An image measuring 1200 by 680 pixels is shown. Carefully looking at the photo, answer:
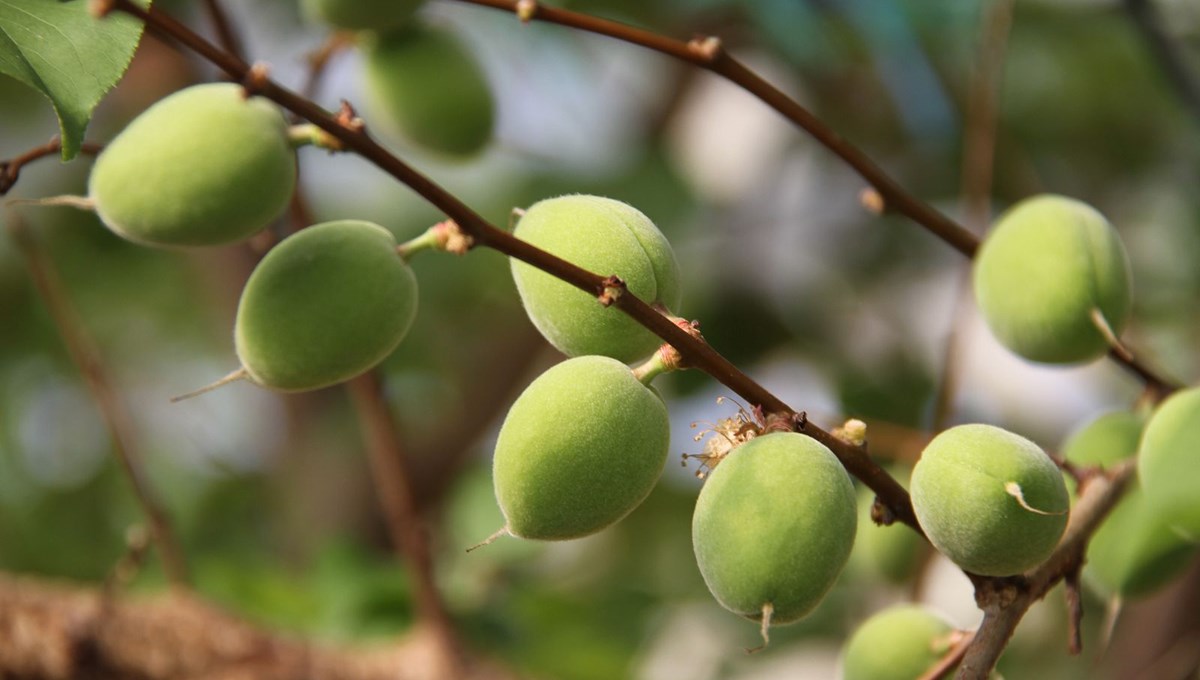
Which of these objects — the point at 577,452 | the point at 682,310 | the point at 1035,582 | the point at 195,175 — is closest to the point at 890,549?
the point at 1035,582

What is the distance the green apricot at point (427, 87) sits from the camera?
2.65 feet

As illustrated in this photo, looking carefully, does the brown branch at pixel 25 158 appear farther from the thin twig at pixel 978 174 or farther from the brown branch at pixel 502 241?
the thin twig at pixel 978 174

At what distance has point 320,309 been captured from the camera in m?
0.47

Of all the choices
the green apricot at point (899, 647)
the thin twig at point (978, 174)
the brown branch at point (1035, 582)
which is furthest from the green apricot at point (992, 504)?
the thin twig at point (978, 174)

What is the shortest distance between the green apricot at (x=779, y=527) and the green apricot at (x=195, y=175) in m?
0.22

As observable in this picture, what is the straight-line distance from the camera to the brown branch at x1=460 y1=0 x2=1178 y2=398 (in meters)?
0.58

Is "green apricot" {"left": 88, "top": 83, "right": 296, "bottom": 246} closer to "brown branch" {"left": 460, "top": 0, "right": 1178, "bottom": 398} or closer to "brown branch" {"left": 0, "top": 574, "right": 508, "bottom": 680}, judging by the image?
"brown branch" {"left": 460, "top": 0, "right": 1178, "bottom": 398}

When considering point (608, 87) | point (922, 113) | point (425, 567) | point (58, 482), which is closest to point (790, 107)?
point (425, 567)

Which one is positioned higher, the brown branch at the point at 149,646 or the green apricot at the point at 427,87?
the green apricot at the point at 427,87

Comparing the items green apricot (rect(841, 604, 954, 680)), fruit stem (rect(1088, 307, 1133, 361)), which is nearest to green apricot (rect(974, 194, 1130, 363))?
fruit stem (rect(1088, 307, 1133, 361))

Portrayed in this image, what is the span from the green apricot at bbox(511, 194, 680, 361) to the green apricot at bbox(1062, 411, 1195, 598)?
10.4 inches

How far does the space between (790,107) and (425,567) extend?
19.0 inches

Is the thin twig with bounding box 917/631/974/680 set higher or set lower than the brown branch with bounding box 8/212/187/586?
higher

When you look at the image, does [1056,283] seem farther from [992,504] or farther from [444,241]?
[444,241]
